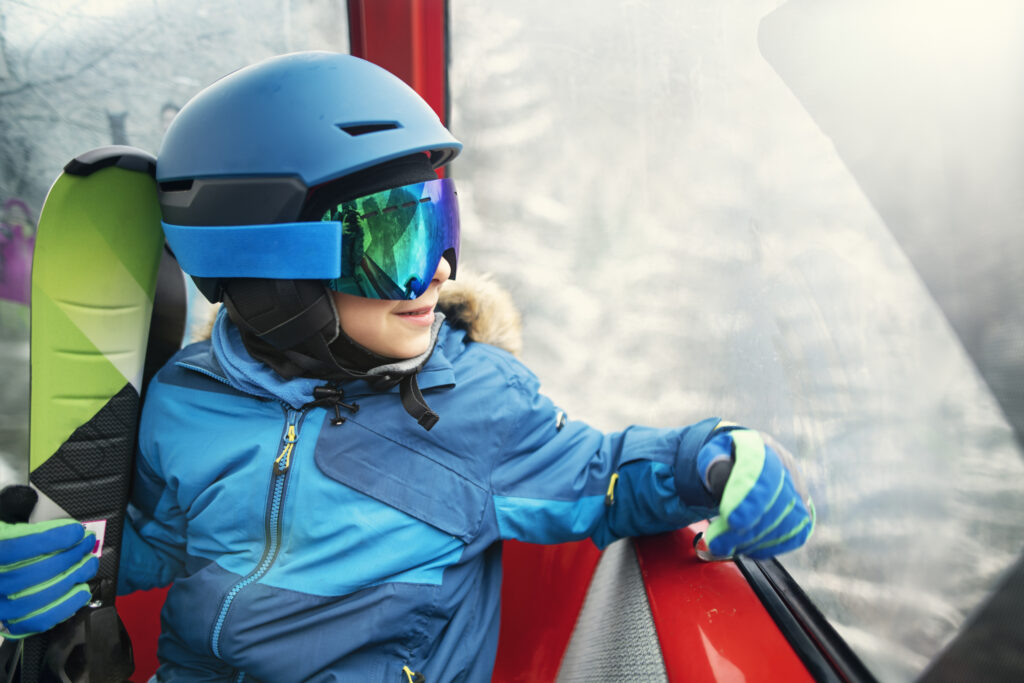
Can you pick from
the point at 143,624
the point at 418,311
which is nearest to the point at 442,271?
the point at 418,311

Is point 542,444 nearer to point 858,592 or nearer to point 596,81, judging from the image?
point 858,592

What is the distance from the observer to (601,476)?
0.99 metres

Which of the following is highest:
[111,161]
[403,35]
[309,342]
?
[403,35]

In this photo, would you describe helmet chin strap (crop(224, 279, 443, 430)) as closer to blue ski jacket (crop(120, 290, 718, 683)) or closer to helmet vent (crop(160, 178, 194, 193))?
blue ski jacket (crop(120, 290, 718, 683))

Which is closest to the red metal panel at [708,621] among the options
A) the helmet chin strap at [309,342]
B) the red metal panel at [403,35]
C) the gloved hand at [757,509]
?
the gloved hand at [757,509]

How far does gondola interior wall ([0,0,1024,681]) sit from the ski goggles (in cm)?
48

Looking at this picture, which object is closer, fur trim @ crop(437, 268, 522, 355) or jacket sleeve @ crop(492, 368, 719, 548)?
jacket sleeve @ crop(492, 368, 719, 548)

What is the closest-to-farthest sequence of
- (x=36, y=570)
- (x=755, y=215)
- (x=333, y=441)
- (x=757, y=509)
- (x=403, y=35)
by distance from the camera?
(x=757, y=509) → (x=36, y=570) → (x=333, y=441) → (x=755, y=215) → (x=403, y=35)

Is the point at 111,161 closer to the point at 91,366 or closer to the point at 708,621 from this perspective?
the point at 91,366

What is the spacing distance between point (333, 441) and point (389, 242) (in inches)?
11.9

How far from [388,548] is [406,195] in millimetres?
495

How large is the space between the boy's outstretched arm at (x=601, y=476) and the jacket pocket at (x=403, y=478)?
0.18ft

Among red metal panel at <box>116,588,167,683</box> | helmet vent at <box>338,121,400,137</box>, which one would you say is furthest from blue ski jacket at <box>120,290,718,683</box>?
helmet vent at <box>338,121,400,137</box>

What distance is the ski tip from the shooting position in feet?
3.16
